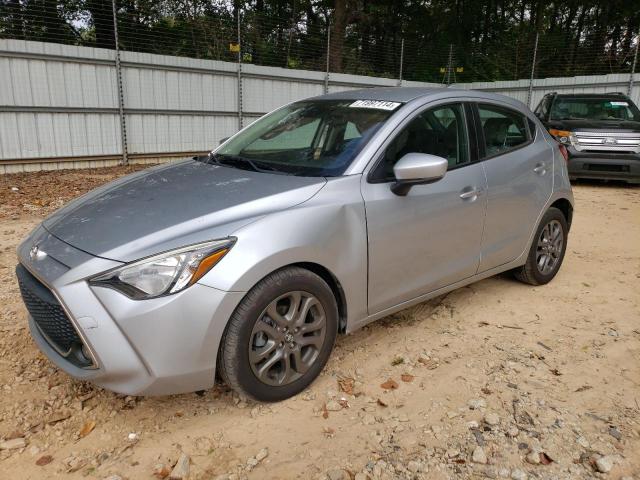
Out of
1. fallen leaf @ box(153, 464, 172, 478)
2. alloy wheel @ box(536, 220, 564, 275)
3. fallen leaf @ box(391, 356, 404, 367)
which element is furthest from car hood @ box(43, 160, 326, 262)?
alloy wheel @ box(536, 220, 564, 275)

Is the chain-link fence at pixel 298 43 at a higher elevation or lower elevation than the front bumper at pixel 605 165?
higher

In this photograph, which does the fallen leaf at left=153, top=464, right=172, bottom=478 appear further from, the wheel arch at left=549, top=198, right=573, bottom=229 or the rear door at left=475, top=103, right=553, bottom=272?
the wheel arch at left=549, top=198, right=573, bottom=229

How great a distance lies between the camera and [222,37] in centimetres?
1194

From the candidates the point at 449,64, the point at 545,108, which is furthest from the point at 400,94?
the point at 449,64

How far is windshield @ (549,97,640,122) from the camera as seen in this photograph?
10094mm

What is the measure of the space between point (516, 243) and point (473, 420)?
1811 millimetres

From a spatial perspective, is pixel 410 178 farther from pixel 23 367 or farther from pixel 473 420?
pixel 23 367

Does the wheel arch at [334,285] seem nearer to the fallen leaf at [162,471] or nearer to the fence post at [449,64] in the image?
the fallen leaf at [162,471]

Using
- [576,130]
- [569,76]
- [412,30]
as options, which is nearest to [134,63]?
[576,130]

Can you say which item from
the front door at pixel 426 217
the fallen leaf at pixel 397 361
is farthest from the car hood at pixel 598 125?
the fallen leaf at pixel 397 361

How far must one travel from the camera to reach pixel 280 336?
8.45 feet

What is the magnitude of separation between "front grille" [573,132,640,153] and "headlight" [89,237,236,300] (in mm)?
9062

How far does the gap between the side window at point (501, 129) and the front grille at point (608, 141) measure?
6.13m

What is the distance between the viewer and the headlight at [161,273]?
2203mm
